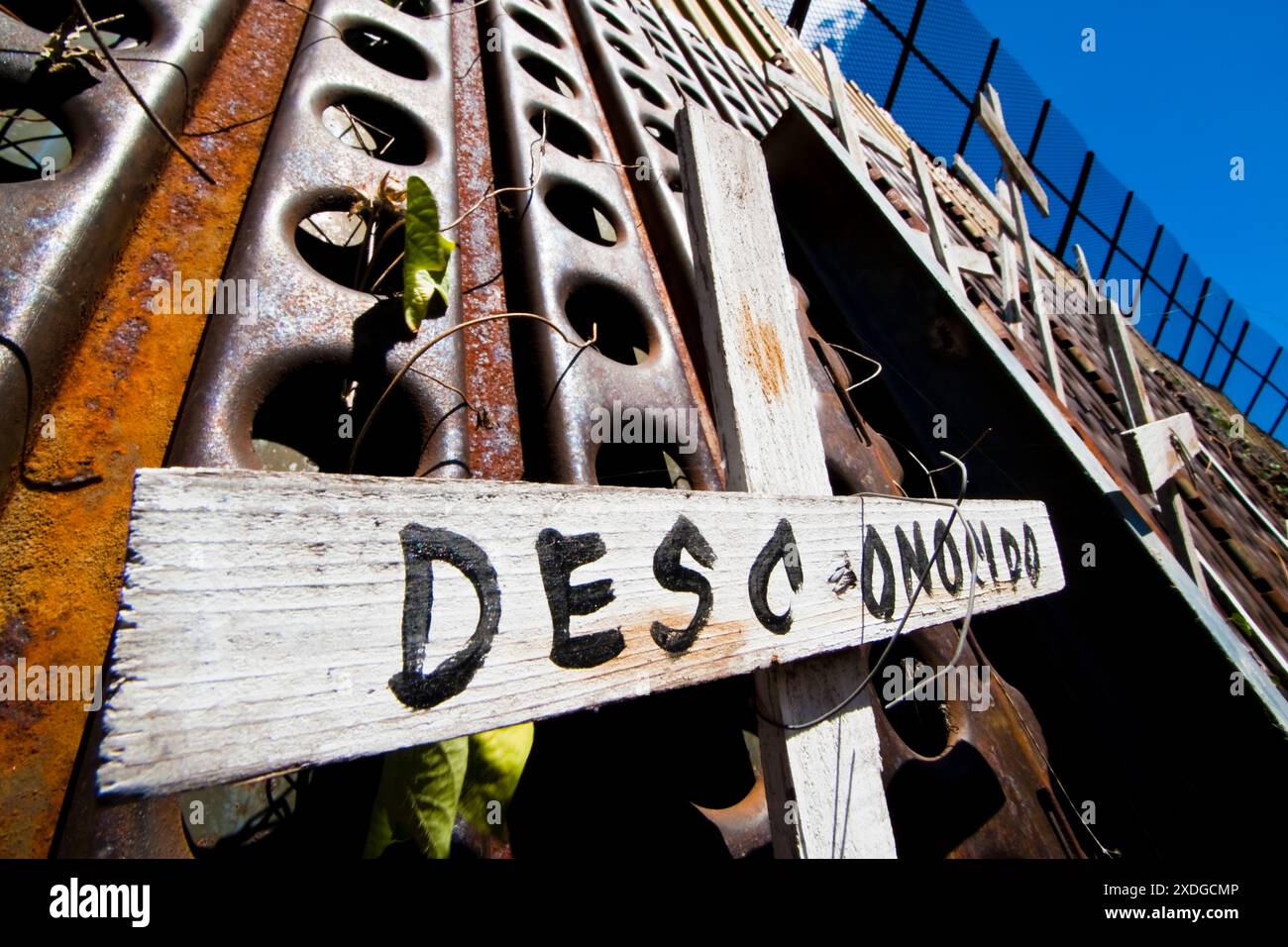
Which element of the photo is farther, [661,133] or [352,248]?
[661,133]

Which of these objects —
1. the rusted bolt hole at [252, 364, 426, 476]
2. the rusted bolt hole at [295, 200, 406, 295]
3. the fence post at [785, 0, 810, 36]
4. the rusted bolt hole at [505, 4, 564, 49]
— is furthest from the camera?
the fence post at [785, 0, 810, 36]

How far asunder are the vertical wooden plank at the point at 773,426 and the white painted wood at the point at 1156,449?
1592 mm

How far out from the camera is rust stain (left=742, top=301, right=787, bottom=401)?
1.00 metres

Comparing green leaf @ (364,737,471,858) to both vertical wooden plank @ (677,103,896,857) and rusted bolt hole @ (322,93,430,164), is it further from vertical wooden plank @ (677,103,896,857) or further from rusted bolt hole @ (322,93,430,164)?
rusted bolt hole @ (322,93,430,164)

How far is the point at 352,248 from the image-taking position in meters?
1.55

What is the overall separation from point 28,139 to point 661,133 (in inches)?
86.7

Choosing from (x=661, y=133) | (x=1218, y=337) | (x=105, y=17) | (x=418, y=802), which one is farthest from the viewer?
(x=1218, y=337)

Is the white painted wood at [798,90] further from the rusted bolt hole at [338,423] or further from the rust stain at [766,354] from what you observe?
the rusted bolt hole at [338,423]

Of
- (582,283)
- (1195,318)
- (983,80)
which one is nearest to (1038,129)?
(983,80)

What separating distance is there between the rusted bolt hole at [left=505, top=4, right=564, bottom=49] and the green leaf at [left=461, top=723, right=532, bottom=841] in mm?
2915

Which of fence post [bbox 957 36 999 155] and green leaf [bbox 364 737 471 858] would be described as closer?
green leaf [bbox 364 737 471 858]

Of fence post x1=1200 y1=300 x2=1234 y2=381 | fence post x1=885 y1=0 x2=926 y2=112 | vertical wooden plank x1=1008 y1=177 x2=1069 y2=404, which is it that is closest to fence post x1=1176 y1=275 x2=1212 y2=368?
fence post x1=1200 y1=300 x2=1234 y2=381

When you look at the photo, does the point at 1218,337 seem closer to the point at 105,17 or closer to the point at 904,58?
the point at 904,58

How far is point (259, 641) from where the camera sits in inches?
18.3
